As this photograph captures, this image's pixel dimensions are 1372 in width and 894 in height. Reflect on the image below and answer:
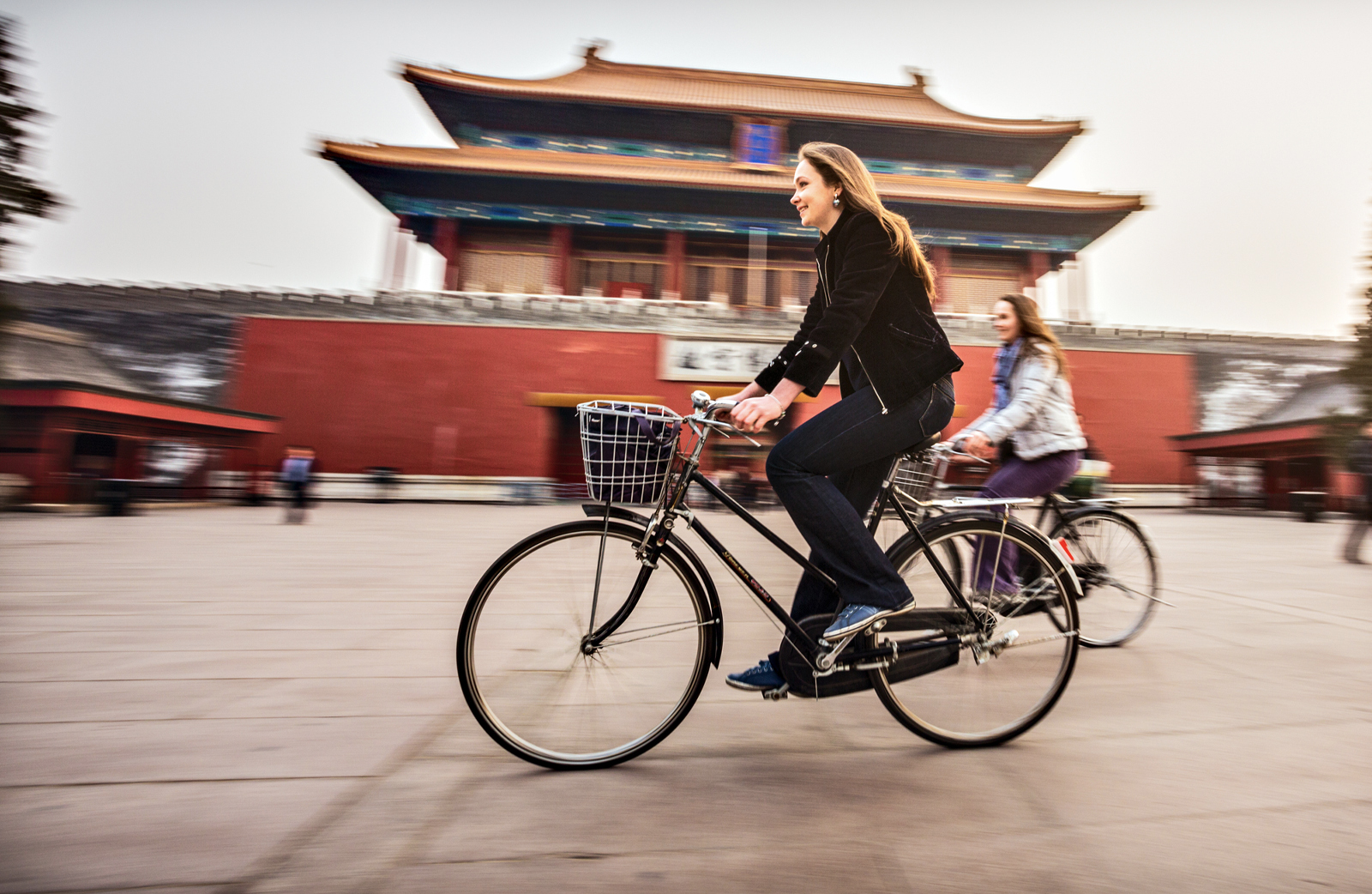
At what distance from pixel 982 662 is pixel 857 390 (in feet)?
2.44

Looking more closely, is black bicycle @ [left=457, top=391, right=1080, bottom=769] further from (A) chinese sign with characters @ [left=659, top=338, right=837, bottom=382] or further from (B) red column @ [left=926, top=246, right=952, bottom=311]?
(B) red column @ [left=926, top=246, right=952, bottom=311]

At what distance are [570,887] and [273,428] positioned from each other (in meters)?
14.9

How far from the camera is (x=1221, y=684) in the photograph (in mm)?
2439

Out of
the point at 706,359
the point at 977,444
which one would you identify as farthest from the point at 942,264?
the point at 977,444

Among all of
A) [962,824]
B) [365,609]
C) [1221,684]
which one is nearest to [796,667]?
[962,824]

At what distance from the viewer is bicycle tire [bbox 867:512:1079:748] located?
1863mm

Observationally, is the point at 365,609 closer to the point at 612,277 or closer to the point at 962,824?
the point at 962,824

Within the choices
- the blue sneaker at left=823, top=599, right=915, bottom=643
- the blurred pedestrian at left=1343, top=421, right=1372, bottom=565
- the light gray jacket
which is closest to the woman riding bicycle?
the light gray jacket

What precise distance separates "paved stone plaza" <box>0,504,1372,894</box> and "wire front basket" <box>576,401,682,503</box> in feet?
2.12

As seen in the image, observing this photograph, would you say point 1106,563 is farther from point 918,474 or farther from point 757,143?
point 757,143

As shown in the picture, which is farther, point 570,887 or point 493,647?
point 493,647

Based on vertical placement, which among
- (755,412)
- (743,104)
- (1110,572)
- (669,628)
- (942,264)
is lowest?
(669,628)

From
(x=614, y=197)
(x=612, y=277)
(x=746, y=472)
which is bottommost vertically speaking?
(x=746, y=472)

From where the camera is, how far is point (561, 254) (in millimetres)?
17312
